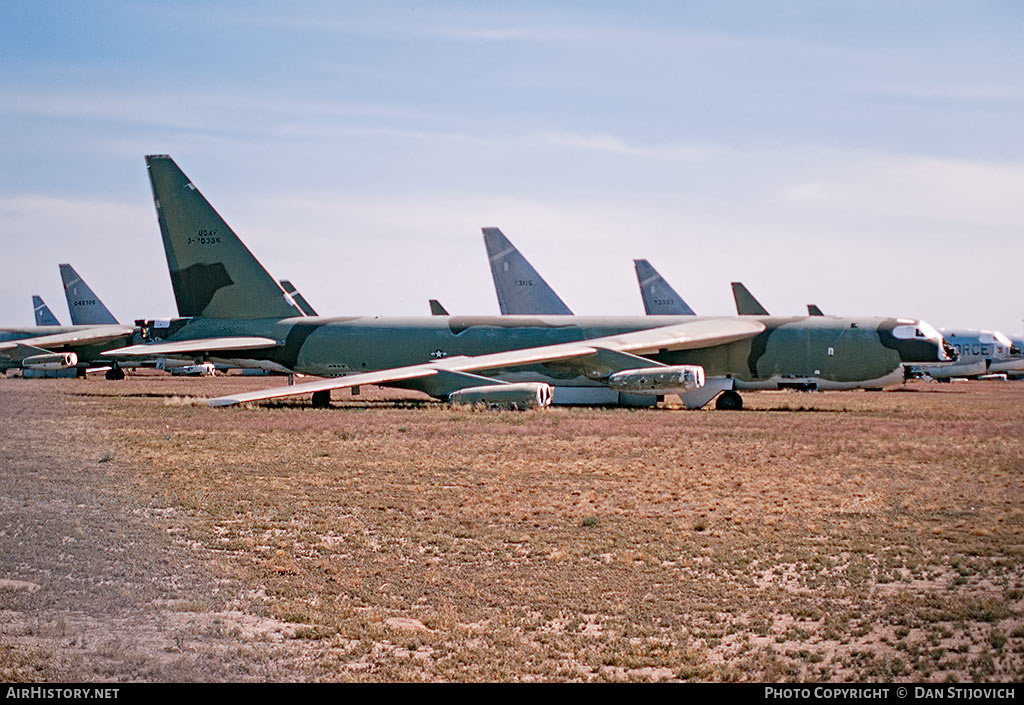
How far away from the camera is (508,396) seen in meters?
27.5

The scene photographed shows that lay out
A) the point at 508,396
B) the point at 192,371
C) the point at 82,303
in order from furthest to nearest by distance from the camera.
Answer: the point at 192,371, the point at 82,303, the point at 508,396

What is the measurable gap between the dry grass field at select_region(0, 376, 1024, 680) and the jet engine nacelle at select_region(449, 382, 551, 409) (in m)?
7.10

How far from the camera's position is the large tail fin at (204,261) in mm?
34281

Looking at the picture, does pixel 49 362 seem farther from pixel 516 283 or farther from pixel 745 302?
pixel 745 302

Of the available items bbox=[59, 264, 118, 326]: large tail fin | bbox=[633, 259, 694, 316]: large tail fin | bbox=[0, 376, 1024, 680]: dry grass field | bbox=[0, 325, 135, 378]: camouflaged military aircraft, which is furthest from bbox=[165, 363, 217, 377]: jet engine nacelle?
bbox=[0, 376, 1024, 680]: dry grass field

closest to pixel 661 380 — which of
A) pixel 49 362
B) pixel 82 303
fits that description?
pixel 49 362

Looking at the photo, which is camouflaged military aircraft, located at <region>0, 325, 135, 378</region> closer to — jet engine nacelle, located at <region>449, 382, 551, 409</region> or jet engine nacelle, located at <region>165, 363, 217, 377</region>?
jet engine nacelle, located at <region>165, 363, 217, 377</region>

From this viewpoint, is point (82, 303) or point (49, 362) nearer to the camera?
point (49, 362)

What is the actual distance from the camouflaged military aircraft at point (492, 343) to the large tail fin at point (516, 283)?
9.01 meters

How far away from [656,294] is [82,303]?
33379 millimetres

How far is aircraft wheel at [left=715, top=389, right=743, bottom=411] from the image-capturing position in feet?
104

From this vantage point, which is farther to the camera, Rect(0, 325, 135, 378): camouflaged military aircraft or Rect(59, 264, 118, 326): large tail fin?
Rect(59, 264, 118, 326): large tail fin

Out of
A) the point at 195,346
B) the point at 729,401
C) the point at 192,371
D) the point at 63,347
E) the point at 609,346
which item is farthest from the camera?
the point at 192,371

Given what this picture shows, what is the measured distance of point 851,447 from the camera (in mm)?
19781
